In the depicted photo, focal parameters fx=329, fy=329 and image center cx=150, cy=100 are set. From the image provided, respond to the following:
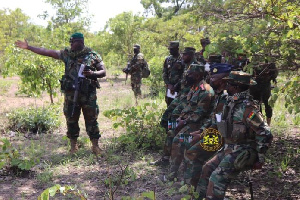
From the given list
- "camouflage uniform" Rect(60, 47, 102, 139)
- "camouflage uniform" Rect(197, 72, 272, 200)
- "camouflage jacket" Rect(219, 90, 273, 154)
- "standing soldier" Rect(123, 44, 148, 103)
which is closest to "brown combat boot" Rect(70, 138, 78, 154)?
"camouflage uniform" Rect(60, 47, 102, 139)

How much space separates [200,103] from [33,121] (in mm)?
4083

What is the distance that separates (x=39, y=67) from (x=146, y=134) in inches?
160

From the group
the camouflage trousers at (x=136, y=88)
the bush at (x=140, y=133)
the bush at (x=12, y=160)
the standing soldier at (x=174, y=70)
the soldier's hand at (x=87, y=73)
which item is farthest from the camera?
the camouflage trousers at (x=136, y=88)

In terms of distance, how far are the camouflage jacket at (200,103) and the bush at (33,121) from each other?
3766 mm

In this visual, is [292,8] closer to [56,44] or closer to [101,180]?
[101,180]

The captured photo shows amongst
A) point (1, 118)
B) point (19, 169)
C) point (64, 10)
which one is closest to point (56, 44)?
Answer: point (1, 118)

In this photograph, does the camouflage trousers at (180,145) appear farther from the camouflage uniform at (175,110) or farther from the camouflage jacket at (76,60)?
the camouflage jacket at (76,60)

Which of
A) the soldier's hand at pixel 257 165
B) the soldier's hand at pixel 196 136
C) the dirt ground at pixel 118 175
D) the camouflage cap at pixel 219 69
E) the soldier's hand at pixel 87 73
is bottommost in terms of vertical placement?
the dirt ground at pixel 118 175

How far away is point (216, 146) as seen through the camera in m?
3.58

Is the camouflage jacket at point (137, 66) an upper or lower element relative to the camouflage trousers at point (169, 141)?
upper

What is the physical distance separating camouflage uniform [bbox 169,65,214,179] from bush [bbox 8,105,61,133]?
3.57 metres

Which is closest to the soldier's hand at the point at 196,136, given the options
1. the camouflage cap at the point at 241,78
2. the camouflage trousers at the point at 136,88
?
the camouflage cap at the point at 241,78

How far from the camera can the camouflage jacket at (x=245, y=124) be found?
2.95 m

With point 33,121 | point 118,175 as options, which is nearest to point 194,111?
point 118,175
